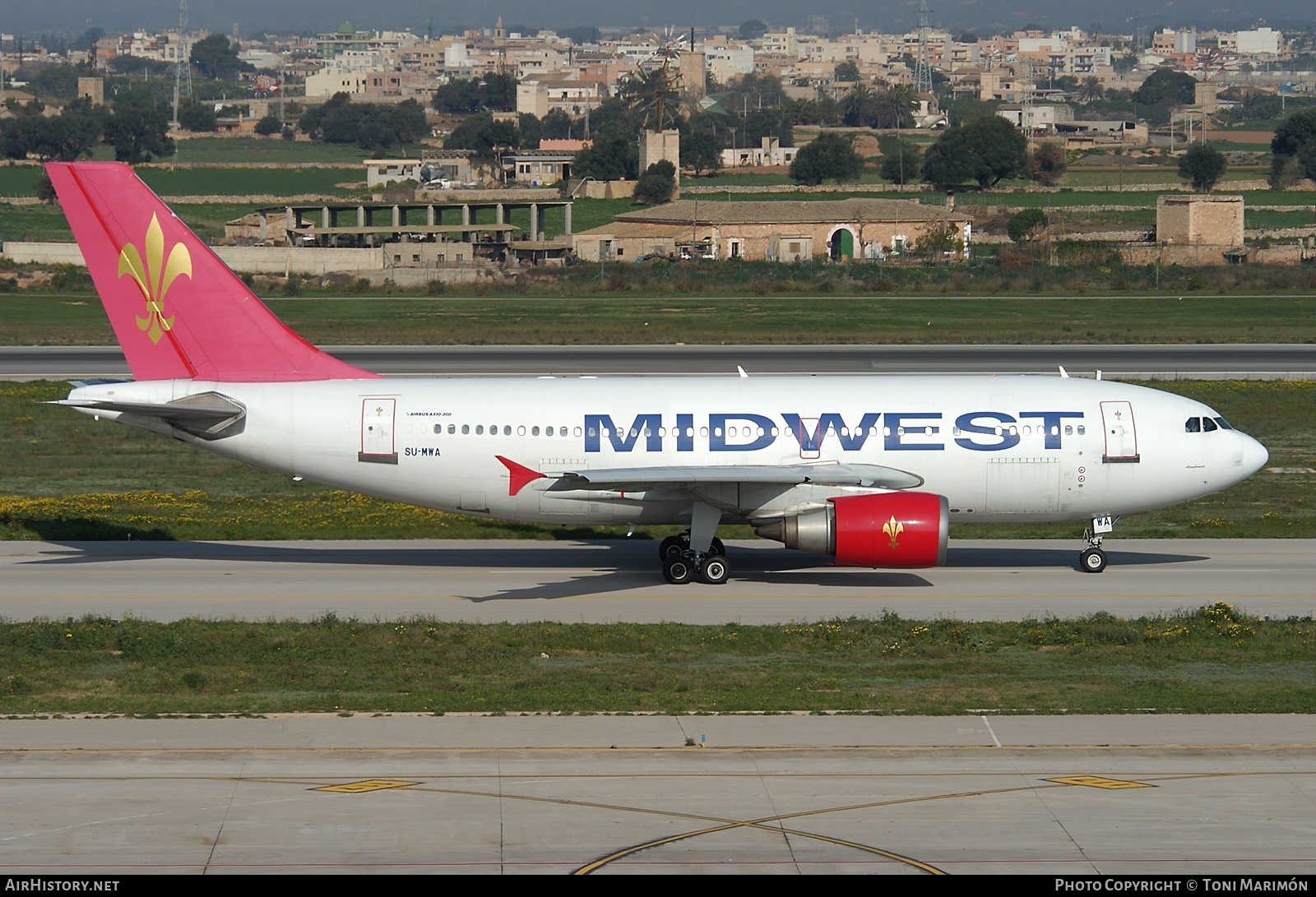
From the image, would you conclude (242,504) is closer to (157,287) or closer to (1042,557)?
(157,287)

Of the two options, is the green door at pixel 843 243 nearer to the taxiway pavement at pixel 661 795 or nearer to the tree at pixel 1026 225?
the tree at pixel 1026 225

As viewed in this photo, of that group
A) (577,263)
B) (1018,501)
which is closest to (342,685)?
(1018,501)

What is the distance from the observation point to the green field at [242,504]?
39.5 m

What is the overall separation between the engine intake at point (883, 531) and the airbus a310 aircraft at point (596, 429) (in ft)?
3.62

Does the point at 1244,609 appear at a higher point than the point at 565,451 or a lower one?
lower

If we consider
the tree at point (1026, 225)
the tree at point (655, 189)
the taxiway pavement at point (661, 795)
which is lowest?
the taxiway pavement at point (661, 795)

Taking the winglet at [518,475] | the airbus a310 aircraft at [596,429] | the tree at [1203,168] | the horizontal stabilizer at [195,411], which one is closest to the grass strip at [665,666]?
the winglet at [518,475]

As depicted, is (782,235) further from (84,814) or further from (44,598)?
(84,814)

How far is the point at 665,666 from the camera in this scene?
26609mm

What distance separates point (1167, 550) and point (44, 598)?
86.7ft

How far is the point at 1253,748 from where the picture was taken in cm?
2156

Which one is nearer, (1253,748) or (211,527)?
(1253,748)

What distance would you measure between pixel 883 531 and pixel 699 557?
14.7 feet
